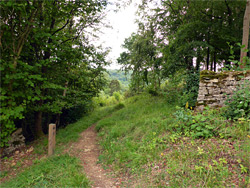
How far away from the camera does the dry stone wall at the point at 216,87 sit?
4.73 metres

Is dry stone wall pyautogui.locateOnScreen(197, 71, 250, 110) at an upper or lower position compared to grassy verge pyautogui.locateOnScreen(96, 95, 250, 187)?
upper

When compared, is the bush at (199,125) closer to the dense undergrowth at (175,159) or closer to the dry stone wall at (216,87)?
the dense undergrowth at (175,159)

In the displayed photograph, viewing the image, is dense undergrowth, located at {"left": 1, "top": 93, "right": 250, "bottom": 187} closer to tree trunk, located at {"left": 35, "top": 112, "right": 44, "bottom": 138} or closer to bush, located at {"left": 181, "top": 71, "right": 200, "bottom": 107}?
bush, located at {"left": 181, "top": 71, "right": 200, "bottom": 107}

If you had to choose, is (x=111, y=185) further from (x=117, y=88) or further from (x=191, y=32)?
(x=117, y=88)

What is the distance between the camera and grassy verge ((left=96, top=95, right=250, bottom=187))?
2729 millimetres

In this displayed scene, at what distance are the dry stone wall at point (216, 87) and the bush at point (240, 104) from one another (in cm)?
59

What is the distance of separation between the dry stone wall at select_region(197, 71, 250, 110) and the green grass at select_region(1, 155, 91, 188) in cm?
421

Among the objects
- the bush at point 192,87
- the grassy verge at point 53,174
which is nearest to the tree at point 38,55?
the grassy verge at point 53,174

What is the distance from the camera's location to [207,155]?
3131 millimetres

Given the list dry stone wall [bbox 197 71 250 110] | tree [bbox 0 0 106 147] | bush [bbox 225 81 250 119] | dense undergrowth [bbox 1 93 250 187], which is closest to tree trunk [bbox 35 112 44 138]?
tree [bbox 0 0 106 147]

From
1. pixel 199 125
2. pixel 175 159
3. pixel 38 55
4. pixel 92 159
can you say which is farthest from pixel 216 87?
pixel 38 55

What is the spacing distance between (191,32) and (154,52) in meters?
3.09

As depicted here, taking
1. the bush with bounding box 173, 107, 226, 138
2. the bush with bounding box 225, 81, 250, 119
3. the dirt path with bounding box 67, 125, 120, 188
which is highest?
the bush with bounding box 225, 81, 250, 119

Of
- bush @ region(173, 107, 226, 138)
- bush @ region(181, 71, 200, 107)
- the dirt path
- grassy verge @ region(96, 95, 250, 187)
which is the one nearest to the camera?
grassy verge @ region(96, 95, 250, 187)
